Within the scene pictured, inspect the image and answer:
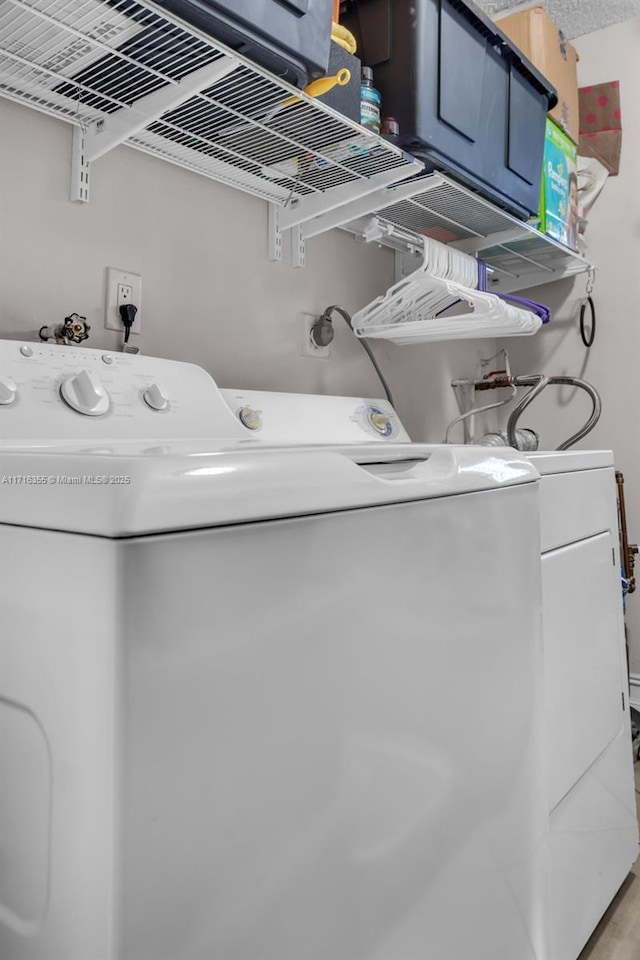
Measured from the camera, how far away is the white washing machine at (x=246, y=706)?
473mm

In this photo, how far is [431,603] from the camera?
0.76 metres

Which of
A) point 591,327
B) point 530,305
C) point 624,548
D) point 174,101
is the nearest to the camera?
point 174,101

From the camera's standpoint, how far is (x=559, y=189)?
2199mm

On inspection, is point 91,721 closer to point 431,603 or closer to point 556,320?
point 431,603

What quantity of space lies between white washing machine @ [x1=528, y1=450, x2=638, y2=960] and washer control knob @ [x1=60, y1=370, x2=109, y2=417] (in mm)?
732

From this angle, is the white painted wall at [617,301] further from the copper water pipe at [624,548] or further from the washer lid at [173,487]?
the washer lid at [173,487]

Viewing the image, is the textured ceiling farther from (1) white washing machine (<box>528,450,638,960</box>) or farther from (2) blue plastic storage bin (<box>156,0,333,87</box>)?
(1) white washing machine (<box>528,450,638,960</box>)

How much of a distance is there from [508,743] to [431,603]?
11.1 inches

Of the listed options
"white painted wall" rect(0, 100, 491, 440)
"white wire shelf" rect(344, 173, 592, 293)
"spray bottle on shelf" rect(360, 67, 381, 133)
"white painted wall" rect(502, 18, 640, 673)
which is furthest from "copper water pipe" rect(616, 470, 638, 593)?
"spray bottle on shelf" rect(360, 67, 381, 133)

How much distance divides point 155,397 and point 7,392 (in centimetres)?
26

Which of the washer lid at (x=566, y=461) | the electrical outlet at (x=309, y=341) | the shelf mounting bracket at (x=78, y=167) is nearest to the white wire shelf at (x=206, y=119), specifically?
the shelf mounting bracket at (x=78, y=167)

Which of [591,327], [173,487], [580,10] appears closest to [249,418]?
[173,487]

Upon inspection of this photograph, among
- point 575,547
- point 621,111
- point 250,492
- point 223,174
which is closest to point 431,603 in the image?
point 250,492

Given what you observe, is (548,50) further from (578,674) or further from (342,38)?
(578,674)
